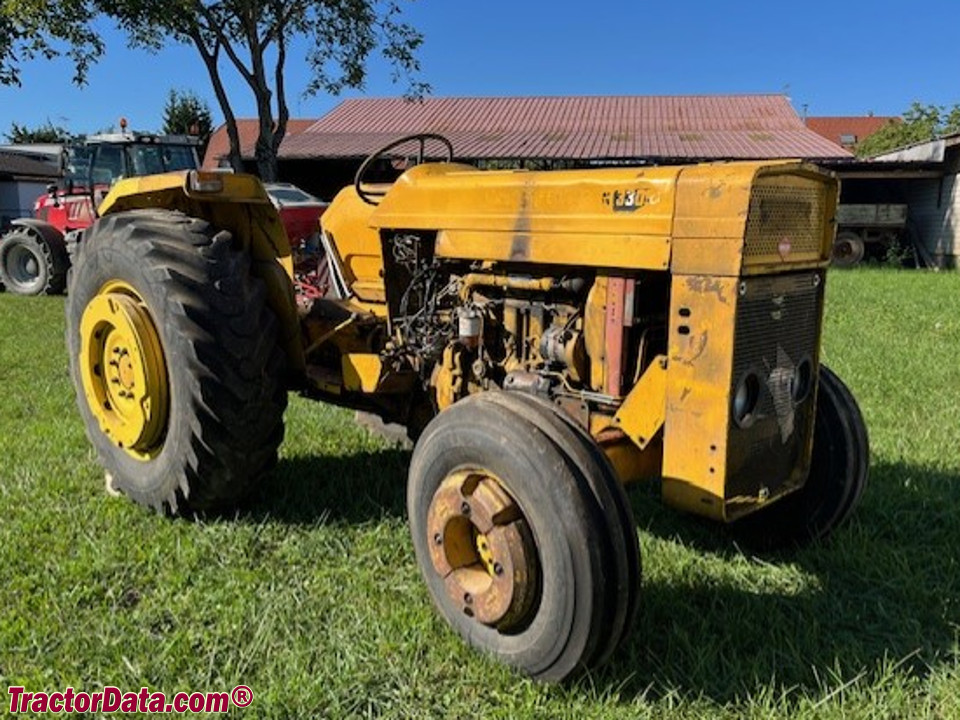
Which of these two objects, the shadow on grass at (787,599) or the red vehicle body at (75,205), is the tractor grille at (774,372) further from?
the red vehicle body at (75,205)

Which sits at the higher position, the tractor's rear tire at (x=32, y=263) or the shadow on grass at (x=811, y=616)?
the tractor's rear tire at (x=32, y=263)

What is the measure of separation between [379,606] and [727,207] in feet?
5.92

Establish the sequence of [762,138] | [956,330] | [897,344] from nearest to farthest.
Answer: [897,344] → [956,330] → [762,138]

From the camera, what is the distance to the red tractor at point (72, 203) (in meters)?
13.1

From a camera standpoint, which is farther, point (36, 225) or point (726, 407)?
point (36, 225)

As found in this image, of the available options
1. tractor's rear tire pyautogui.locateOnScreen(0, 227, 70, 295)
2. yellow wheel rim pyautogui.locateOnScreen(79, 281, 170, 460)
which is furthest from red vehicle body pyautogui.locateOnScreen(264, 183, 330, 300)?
tractor's rear tire pyautogui.locateOnScreen(0, 227, 70, 295)

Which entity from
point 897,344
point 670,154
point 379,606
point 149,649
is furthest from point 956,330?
point 670,154

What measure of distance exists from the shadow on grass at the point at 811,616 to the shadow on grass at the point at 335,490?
47.7 inches

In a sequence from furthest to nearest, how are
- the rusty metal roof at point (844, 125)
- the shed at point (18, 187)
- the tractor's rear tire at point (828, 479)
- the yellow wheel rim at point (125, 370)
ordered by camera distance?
the rusty metal roof at point (844, 125) < the shed at point (18, 187) < the yellow wheel rim at point (125, 370) < the tractor's rear tire at point (828, 479)

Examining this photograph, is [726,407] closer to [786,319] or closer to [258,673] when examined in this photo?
[786,319]

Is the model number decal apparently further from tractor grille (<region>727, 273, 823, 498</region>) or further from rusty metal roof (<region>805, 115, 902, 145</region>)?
rusty metal roof (<region>805, 115, 902, 145</region>)

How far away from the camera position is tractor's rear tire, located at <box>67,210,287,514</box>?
11.5ft

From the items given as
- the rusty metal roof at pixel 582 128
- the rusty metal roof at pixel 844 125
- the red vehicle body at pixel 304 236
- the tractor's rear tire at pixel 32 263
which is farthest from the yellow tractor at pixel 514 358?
the rusty metal roof at pixel 844 125

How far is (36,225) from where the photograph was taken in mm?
13195
